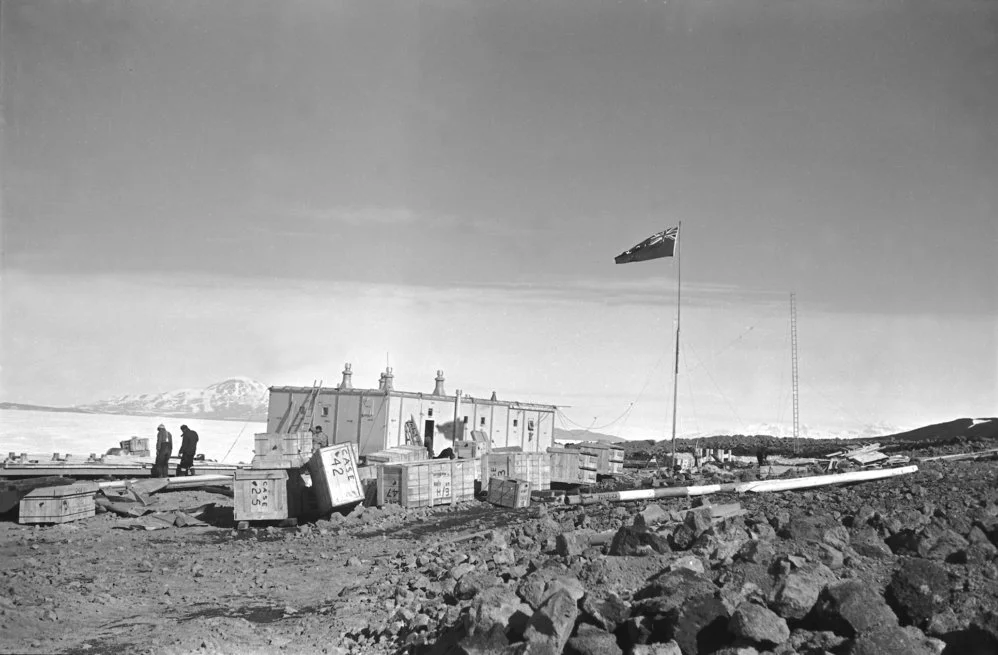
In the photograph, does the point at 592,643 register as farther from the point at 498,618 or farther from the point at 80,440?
the point at 80,440

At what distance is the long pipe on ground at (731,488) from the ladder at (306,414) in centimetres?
1988

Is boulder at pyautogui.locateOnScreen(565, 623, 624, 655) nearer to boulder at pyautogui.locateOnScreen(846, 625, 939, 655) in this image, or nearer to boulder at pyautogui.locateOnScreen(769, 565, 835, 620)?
boulder at pyautogui.locateOnScreen(769, 565, 835, 620)

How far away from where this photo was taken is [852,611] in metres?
6.22

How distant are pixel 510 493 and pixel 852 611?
1412 cm

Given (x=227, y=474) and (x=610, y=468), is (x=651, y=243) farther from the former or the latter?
(x=227, y=474)

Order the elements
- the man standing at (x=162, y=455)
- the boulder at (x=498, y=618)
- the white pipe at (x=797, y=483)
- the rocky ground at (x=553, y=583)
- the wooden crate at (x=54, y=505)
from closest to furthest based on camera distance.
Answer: the rocky ground at (x=553, y=583), the boulder at (x=498, y=618), the wooden crate at (x=54, y=505), the white pipe at (x=797, y=483), the man standing at (x=162, y=455)

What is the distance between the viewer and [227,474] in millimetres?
24703

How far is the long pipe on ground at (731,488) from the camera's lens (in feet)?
54.8

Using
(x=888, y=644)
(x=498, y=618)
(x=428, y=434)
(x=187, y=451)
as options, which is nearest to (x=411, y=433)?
(x=428, y=434)

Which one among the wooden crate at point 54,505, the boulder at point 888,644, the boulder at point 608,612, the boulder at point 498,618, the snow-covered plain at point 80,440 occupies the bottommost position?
the snow-covered plain at point 80,440

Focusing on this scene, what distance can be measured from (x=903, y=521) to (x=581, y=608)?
19.5 ft

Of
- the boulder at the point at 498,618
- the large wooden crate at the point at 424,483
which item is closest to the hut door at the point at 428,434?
the large wooden crate at the point at 424,483

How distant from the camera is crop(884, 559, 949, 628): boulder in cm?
673

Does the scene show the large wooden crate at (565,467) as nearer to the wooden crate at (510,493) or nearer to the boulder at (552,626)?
the wooden crate at (510,493)
